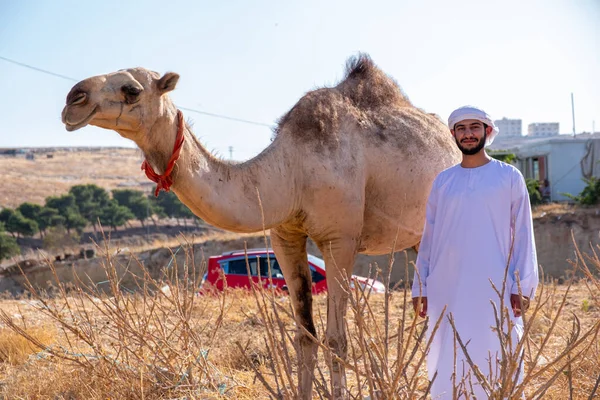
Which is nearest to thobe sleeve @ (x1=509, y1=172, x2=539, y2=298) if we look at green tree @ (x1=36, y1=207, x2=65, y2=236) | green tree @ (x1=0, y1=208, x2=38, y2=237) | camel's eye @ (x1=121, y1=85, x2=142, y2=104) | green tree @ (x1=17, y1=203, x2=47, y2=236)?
camel's eye @ (x1=121, y1=85, x2=142, y2=104)

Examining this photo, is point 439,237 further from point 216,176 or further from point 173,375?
point 173,375

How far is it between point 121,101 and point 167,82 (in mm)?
374

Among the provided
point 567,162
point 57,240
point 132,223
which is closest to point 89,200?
point 132,223

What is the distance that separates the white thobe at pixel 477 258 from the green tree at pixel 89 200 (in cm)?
5133

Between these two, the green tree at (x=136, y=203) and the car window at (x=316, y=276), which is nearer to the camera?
the car window at (x=316, y=276)

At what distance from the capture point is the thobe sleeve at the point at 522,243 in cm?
413

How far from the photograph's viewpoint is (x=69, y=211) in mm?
52250

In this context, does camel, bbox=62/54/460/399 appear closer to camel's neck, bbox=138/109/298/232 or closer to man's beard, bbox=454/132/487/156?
camel's neck, bbox=138/109/298/232

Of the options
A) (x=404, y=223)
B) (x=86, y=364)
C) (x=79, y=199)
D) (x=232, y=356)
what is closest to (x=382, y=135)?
(x=404, y=223)

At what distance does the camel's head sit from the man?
196 centimetres

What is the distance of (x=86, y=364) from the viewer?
16.7ft

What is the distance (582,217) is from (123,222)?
35943 mm

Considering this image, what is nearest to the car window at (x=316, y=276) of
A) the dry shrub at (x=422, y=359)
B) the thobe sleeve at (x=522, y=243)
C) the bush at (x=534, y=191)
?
the dry shrub at (x=422, y=359)

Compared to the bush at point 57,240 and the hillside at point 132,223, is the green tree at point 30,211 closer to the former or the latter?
the hillside at point 132,223
